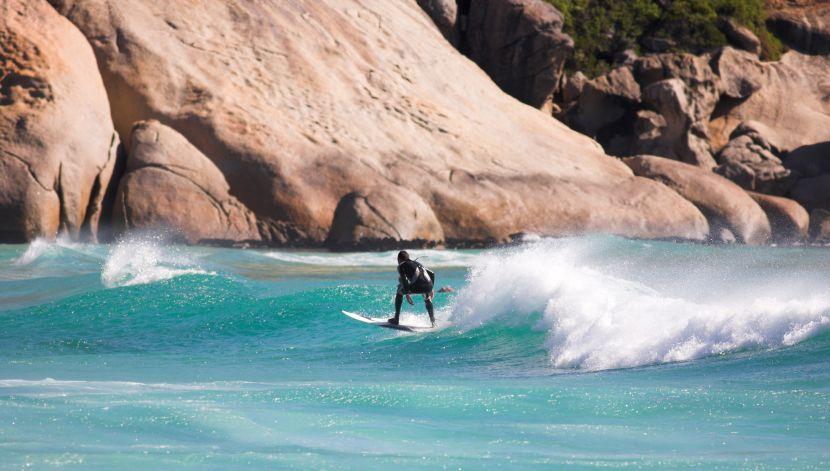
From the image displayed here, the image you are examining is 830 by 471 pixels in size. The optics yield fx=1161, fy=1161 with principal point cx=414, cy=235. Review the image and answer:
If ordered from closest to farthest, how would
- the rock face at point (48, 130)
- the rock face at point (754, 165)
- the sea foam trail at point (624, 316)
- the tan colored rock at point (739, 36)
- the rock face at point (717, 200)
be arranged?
the sea foam trail at point (624, 316)
the rock face at point (48, 130)
the rock face at point (717, 200)
the rock face at point (754, 165)
the tan colored rock at point (739, 36)

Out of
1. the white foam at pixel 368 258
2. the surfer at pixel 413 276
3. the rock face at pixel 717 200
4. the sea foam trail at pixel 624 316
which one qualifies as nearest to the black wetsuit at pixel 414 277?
the surfer at pixel 413 276

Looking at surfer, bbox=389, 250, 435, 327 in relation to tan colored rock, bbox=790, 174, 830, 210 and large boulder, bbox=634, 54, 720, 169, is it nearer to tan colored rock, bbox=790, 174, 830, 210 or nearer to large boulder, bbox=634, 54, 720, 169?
large boulder, bbox=634, 54, 720, 169

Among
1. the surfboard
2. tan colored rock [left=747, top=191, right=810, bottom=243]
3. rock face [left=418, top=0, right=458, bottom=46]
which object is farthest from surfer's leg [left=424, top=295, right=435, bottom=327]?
rock face [left=418, top=0, right=458, bottom=46]

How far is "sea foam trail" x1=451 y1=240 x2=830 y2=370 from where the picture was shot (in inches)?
426

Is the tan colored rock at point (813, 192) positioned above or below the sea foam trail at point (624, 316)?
below

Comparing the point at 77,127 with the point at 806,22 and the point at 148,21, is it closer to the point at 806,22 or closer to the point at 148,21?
the point at 148,21

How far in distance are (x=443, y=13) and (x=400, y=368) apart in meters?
21.6

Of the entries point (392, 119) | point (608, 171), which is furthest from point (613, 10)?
point (392, 119)

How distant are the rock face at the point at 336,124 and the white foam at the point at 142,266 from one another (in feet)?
7.00

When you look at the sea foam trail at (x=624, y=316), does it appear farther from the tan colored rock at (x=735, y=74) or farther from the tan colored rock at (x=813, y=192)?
the tan colored rock at (x=735, y=74)

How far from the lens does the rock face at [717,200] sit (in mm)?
26766

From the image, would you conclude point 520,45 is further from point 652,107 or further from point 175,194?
point 175,194

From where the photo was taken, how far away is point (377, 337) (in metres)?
13.2

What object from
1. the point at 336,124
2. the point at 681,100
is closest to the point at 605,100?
the point at 681,100
